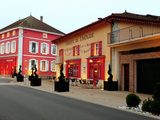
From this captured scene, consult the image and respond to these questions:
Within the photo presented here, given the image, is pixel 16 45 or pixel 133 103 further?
pixel 16 45

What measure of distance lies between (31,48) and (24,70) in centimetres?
474

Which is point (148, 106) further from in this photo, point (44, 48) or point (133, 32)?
point (44, 48)

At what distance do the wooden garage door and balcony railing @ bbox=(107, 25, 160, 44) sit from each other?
2.14 m

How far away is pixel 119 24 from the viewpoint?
17.4 metres

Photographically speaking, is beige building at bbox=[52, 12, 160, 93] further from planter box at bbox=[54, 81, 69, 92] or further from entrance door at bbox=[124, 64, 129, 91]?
planter box at bbox=[54, 81, 69, 92]

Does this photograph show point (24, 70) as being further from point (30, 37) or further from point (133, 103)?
point (133, 103)

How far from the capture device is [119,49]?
16.6 m

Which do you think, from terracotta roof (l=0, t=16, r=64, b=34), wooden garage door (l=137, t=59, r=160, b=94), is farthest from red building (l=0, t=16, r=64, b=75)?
wooden garage door (l=137, t=59, r=160, b=94)

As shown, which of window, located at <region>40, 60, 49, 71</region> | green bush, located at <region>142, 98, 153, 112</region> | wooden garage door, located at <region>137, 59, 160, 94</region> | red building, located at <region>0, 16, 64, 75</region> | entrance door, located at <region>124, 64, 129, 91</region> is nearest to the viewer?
green bush, located at <region>142, 98, 153, 112</region>

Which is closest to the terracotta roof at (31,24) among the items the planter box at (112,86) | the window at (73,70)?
the window at (73,70)

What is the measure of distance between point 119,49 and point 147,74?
3584 millimetres

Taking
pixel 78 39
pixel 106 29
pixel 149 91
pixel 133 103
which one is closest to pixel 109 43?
pixel 106 29

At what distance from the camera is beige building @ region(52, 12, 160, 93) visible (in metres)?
14.2

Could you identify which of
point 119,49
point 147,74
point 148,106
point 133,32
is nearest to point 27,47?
point 119,49
